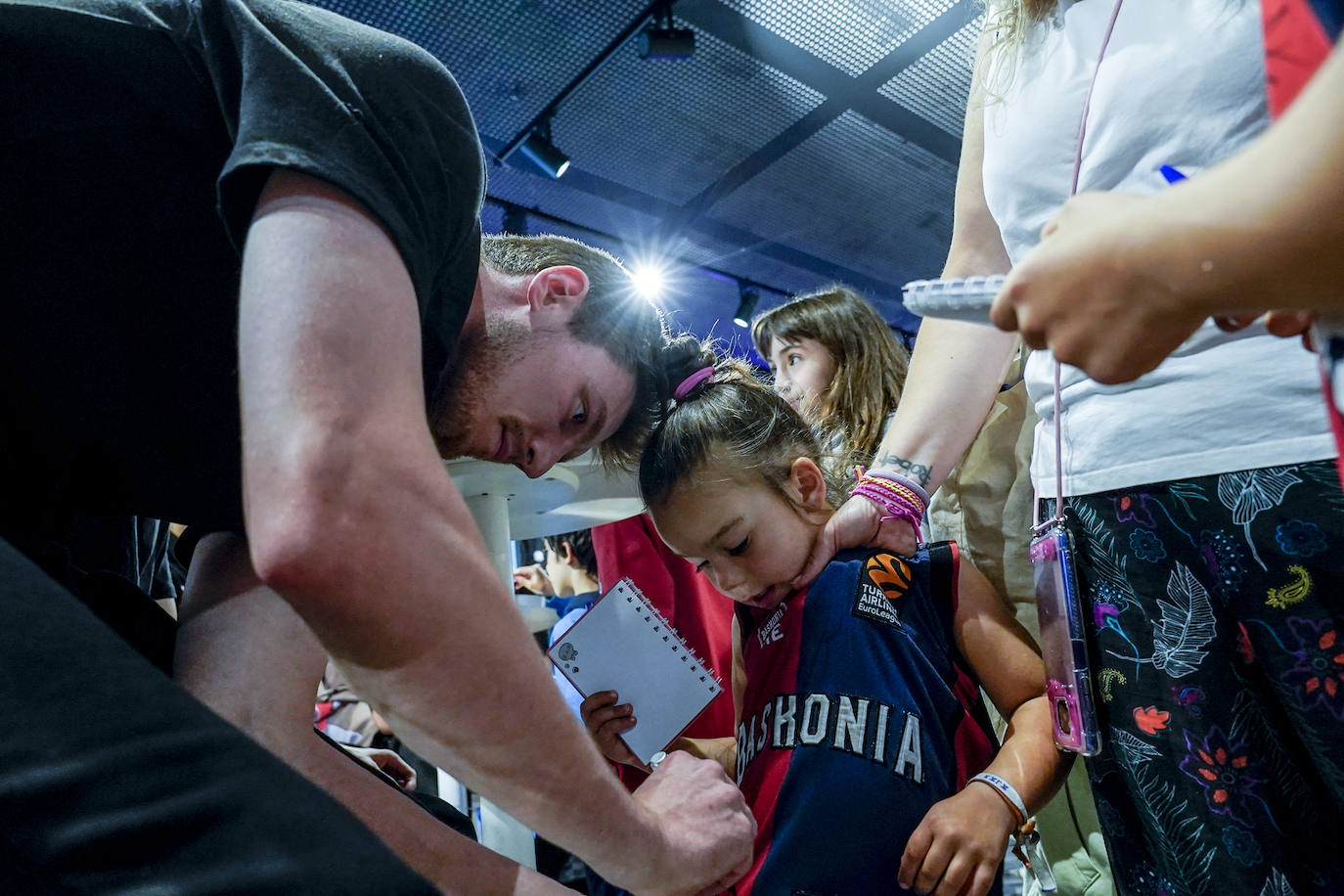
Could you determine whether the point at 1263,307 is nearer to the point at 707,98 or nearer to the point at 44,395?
the point at 44,395

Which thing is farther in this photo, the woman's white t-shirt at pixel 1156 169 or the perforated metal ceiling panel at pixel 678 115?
the perforated metal ceiling panel at pixel 678 115

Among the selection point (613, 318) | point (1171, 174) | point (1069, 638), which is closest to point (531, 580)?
point (613, 318)

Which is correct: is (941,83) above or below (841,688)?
above

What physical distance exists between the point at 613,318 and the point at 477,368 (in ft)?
0.76

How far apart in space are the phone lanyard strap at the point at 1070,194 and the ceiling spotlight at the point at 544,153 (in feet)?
9.87

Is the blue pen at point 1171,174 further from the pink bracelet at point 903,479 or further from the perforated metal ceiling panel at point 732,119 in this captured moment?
the perforated metal ceiling panel at point 732,119

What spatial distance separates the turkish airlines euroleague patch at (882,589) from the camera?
1.19 m

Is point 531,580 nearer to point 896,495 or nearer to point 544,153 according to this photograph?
point 544,153

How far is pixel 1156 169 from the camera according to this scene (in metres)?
0.64

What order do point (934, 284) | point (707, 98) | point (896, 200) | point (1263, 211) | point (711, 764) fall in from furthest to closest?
point (896, 200), point (707, 98), point (711, 764), point (934, 284), point (1263, 211)

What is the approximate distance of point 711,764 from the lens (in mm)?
992

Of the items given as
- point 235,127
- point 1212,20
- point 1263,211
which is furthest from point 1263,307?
point 235,127

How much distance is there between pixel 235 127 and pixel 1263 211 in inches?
24.9

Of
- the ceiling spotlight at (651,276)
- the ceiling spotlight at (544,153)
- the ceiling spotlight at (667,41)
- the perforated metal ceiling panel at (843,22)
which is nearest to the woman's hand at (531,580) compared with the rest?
the ceiling spotlight at (651,276)
